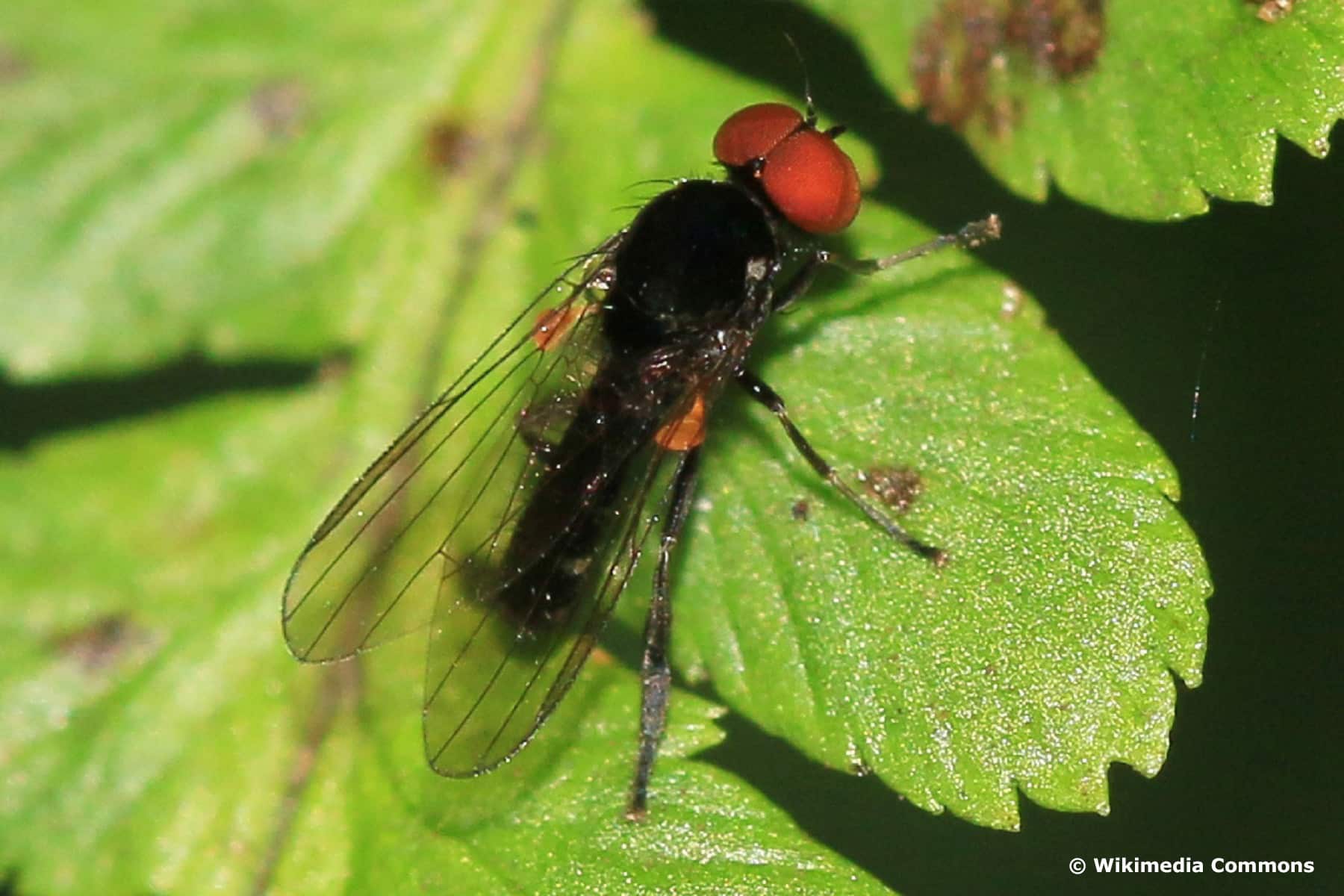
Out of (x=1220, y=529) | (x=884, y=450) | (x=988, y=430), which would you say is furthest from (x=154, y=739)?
(x=1220, y=529)

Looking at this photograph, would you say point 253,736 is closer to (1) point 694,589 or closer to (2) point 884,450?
(1) point 694,589

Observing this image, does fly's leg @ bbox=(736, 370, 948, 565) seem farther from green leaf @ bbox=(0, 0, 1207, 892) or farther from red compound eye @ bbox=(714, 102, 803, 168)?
red compound eye @ bbox=(714, 102, 803, 168)

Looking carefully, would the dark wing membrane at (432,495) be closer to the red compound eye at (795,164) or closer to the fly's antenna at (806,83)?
the red compound eye at (795,164)

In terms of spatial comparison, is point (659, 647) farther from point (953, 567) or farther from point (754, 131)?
point (754, 131)

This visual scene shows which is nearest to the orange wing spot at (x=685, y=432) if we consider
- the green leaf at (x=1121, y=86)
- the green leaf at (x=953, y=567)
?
the green leaf at (x=953, y=567)

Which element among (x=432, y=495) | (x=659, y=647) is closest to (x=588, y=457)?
(x=432, y=495)
